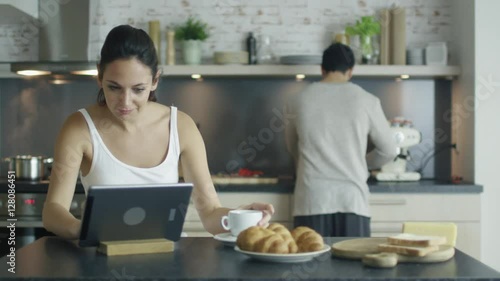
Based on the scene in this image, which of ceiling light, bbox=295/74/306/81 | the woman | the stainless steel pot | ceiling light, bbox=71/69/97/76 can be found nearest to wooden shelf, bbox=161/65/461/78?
ceiling light, bbox=295/74/306/81

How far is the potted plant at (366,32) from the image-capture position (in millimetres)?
5270

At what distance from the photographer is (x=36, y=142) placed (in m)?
5.53

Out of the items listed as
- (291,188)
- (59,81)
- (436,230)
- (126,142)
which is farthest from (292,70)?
(126,142)

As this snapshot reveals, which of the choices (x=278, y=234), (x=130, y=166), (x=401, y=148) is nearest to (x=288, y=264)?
(x=278, y=234)

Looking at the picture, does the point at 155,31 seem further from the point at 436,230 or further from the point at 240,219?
the point at 240,219

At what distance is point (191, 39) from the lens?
5.29 m

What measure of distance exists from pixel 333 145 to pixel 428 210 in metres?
0.95

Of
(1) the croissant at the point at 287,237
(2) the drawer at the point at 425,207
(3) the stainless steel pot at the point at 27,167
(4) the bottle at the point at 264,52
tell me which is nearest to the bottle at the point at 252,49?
(4) the bottle at the point at 264,52

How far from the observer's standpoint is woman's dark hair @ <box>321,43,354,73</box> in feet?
14.2

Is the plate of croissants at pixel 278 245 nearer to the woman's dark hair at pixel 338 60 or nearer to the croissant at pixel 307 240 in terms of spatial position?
the croissant at pixel 307 240

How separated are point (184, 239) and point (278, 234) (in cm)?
52

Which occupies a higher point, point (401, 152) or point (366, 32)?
point (366, 32)

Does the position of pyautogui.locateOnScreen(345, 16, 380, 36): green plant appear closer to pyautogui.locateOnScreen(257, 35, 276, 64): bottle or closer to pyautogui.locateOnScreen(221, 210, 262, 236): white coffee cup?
pyautogui.locateOnScreen(257, 35, 276, 64): bottle

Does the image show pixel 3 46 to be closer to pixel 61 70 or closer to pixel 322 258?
pixel 61 70
